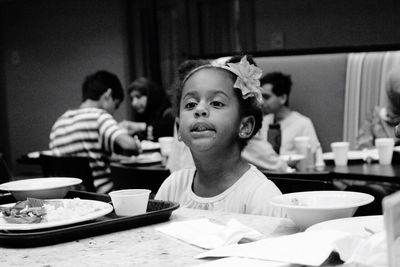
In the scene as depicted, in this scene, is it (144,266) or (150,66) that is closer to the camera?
(144,266)

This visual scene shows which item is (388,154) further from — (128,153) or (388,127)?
(128,153)

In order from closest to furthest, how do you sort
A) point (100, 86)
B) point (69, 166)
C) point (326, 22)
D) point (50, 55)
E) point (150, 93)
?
point (69, 166)
point (100, 86)
point (150, 93)
point (326, 22)
point (50, 55)

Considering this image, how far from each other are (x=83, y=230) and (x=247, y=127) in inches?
36.2

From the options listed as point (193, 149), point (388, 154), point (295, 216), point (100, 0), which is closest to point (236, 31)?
point (100, 0)

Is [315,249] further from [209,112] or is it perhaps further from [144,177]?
[144,177]

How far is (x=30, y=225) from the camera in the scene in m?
1.37

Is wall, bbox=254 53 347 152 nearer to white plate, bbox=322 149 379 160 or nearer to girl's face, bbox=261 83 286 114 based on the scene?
girl's face, bbox=261 83 286 114

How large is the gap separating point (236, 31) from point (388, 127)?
3.53 meters

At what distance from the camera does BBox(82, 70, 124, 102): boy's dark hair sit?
15.8 feet

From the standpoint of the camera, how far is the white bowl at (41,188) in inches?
69.1

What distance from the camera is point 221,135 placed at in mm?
2037

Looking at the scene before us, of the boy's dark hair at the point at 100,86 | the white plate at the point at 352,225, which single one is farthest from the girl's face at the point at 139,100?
the white plate at the point at 352,225

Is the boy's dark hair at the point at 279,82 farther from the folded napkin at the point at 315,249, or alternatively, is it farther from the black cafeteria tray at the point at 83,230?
the folded napkin at the point at 315,249

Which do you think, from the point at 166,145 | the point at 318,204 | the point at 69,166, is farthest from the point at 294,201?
the point at 166,145
